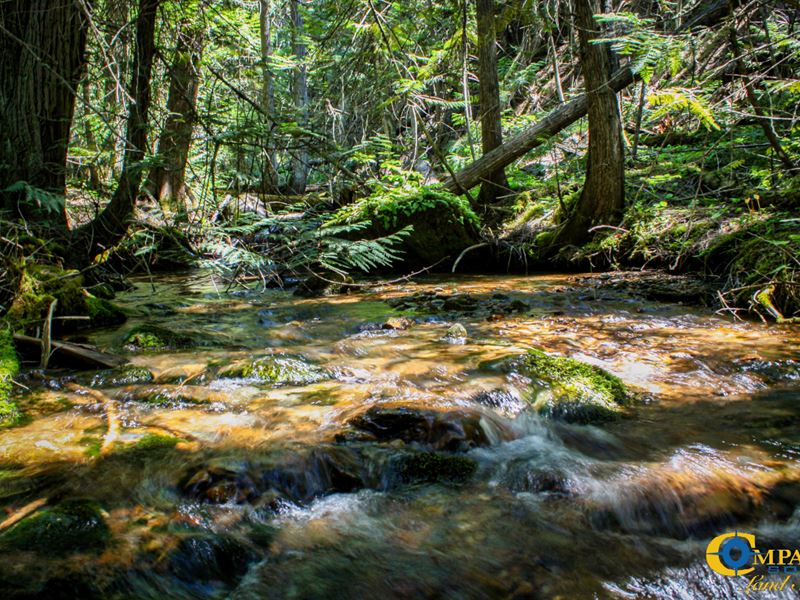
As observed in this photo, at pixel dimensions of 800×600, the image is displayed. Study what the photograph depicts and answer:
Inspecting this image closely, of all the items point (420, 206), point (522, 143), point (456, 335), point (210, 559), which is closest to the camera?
point (210, 559)

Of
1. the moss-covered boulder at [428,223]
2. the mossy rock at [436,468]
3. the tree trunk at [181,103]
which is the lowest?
the mossy rock at [436,468]

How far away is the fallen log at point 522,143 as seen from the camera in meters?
9.45

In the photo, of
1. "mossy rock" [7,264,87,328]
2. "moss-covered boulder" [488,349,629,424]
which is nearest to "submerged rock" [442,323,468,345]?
"moss-covered boulder" [488,349,629,424]

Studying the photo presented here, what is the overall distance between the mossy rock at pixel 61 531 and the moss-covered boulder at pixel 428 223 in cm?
691

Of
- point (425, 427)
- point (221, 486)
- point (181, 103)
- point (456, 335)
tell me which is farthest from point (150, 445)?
point (181, 103)

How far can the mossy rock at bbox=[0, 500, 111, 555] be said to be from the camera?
1.97 metres

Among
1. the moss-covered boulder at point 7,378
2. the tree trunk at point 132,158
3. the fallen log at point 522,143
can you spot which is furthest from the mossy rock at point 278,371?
the fallen log at point 522,143

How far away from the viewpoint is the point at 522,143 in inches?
386

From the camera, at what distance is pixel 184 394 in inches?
140

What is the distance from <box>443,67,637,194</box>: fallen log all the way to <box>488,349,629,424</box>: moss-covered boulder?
578 centimetres

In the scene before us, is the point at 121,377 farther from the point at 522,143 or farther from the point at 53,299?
the point at 522,143

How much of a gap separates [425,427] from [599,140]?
655 centimetres

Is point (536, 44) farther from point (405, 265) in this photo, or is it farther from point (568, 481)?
point (568, 481)

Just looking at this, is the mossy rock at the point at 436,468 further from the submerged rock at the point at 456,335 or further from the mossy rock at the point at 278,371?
the submerged rock at the point at 456,335
